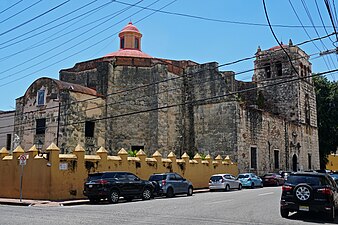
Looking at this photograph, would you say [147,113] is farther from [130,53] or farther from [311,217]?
[311,217]

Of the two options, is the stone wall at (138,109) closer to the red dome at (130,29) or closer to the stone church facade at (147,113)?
the stone church facade at (147,113)

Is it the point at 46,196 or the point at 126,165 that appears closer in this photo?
the point at 46,196

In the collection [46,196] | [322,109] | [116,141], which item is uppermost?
[322,109]

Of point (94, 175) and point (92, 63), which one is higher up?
point (92, 63)

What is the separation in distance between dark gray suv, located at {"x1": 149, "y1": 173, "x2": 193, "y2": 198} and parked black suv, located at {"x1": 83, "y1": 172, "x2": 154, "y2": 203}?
141 centimetres

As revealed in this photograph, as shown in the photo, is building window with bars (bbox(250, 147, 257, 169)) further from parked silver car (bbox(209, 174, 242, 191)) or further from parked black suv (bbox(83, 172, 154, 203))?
parked black suv (bbox(83, 172, 154, 203))

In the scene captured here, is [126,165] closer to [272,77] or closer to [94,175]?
[94,175]

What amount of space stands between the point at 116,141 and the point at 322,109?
3220 cm

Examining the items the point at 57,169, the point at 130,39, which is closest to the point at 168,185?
the point at 57,169

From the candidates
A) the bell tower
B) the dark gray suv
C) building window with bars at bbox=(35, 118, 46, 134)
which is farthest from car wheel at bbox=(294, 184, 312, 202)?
the bell tower

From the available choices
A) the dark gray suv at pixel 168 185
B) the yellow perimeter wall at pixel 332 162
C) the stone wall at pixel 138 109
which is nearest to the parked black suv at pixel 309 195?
the dark gray suv at pixel 168 185

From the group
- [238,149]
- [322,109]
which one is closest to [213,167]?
[238,149]

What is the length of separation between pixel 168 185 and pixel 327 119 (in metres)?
37.7

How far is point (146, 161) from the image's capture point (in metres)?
25.5
